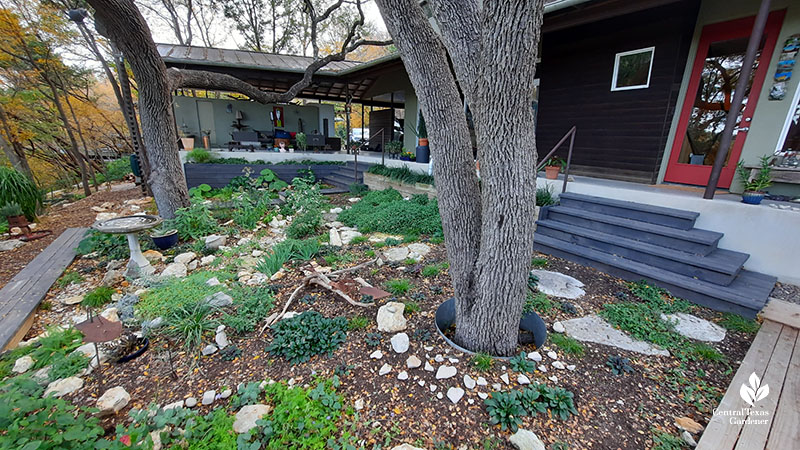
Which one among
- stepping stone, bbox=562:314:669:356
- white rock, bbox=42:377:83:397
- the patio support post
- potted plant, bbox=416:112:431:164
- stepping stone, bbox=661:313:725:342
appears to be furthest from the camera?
potted plant, bbox=416:112:431:164

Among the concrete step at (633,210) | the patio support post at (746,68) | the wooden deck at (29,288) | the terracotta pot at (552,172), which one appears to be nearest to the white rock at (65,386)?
the wooden deck at (29,288)

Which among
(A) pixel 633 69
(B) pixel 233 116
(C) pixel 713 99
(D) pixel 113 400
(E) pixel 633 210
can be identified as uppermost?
(A) pixel 633 69

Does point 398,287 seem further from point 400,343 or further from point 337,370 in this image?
point 337,370

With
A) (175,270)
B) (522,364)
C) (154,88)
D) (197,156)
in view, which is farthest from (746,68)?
(197,156)

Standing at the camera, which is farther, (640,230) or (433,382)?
(640,230)

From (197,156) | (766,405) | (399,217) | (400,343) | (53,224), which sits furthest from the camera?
(197,156)

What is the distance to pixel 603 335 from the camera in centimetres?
214

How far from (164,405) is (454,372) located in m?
1.57

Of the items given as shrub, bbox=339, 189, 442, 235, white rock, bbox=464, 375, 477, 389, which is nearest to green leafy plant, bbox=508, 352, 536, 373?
white rock, bbox=464, 375, 477, 389

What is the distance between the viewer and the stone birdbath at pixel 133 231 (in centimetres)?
299

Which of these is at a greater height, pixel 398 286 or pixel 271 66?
pixel 271 66

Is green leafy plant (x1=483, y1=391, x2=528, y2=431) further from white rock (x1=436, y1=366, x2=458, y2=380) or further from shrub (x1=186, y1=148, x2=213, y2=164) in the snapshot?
shrub (x1=186, y1=148, x2=213, y2=164)

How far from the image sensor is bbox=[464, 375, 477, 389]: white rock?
1.64m

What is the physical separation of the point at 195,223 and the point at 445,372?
405 cm
